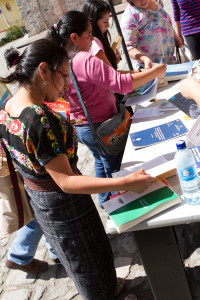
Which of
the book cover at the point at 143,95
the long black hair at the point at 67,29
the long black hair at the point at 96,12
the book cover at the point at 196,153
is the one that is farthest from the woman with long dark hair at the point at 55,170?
the long black hair at the point at 96,12

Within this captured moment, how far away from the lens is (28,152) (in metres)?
1.45

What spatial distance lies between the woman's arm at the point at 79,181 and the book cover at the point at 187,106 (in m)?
0.79

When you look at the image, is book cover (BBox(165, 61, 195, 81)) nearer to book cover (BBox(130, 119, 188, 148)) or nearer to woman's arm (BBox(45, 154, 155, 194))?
Answer: book cover (BBox(130, 119, 188, 148))

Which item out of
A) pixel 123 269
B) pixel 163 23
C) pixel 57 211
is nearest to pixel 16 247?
pixel 123 269

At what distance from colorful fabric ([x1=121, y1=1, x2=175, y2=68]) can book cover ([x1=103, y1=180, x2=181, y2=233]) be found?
1.79m

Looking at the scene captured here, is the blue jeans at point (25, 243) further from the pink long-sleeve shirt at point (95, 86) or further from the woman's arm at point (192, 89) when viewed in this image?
the woman's arm at point (192, 89)

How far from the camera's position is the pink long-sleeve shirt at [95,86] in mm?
2088

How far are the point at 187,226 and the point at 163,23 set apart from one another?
177 centimetres

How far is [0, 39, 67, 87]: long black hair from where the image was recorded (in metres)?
1.50

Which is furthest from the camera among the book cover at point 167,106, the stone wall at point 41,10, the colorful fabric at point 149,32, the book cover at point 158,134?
the stone wall at point 41,10

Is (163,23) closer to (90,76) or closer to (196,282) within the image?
(90,76)

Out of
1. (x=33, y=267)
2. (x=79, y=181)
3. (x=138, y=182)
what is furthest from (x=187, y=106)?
(x=33, y=267)

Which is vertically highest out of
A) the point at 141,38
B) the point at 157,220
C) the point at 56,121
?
the point at 56,121

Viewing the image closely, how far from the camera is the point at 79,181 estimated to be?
1.44 m
